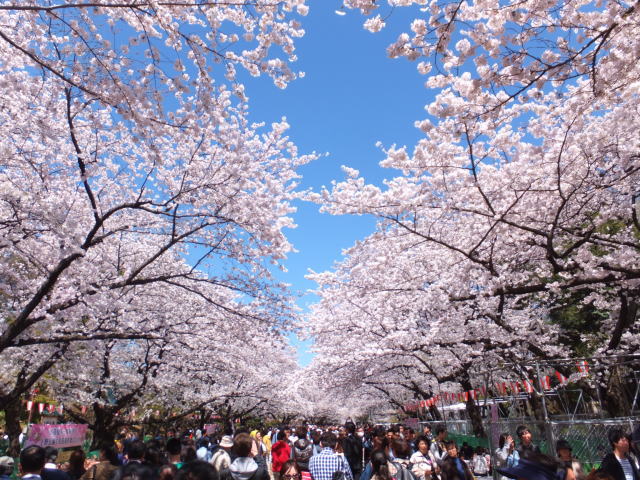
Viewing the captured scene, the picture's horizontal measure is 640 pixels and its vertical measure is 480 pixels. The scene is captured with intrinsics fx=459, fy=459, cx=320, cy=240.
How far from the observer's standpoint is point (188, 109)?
21.2 ft

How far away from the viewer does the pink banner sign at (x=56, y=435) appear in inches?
508

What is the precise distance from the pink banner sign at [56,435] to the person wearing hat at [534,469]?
13.6m

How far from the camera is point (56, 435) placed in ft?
45.2

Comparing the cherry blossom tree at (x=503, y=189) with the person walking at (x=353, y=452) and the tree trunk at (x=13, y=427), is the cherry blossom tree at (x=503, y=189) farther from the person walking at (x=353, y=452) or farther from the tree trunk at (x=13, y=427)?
the tree trunk at (x=13, y=427)

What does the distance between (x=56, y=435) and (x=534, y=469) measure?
14723mm

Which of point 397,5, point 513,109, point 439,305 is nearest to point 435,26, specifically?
point 397,5

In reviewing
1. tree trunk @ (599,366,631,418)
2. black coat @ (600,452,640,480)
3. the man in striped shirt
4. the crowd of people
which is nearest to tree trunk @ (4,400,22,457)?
the crowd of people

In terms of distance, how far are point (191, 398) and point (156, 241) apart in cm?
907

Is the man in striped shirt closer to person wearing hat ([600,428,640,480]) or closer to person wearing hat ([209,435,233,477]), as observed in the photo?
person wearing hat ([209,435,233,477])

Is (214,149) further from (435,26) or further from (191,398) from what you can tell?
(191,398)

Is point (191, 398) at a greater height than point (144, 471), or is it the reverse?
point (191, 398)

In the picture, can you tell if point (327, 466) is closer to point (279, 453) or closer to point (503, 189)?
point (279, 453)

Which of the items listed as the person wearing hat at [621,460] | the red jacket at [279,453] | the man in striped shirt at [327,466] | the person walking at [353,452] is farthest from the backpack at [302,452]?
the person wearing hat at [621,460]

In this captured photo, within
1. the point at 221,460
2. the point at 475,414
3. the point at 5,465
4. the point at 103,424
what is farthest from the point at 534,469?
the point at 103,424
